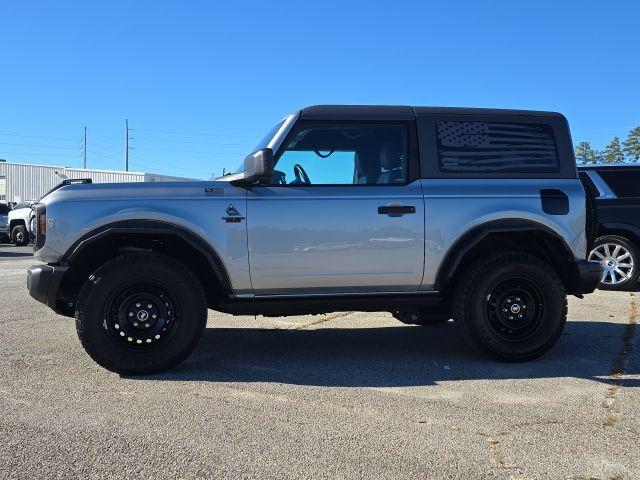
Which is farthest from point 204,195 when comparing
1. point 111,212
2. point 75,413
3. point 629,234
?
point 629,234

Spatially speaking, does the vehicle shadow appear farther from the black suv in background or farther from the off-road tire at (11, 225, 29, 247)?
the off-road tire at (11, 225, 29, 247)

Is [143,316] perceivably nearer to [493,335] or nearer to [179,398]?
[179,398]

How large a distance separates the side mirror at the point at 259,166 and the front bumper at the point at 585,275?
2607 mm

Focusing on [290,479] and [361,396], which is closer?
[290,479]

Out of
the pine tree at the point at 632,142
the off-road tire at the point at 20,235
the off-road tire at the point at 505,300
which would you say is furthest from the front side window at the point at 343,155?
the pine tree at the point at 632,142

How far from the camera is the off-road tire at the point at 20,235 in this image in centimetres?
2214

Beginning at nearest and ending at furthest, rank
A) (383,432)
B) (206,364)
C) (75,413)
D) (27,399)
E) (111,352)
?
1. (383,432)
2. (75,413)
3. (27,399)
4. (111,352)
5. (206,364)

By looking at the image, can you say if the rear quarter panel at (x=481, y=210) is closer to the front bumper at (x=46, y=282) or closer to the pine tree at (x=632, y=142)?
the front bumper at (x=46, y=282)

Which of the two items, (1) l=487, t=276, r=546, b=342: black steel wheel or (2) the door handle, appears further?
(1) l=487, t=276, r=546, b=342: black steel wheel

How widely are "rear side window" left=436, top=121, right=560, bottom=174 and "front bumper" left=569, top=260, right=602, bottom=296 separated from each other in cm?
82

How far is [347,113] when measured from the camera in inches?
181

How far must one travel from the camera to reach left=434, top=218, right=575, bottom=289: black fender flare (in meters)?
4.48

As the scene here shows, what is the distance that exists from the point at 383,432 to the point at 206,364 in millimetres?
1886

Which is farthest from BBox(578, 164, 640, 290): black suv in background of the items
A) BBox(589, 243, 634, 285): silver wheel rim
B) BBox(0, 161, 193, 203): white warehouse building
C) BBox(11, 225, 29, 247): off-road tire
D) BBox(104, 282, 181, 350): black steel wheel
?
BBox(0, 161, 193, 203): white warehouse building
